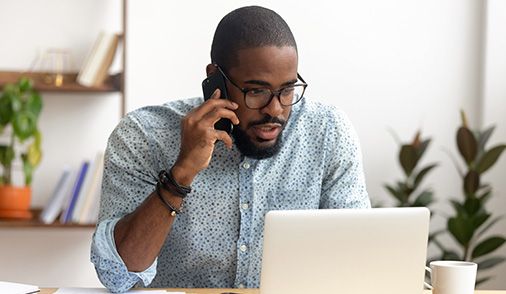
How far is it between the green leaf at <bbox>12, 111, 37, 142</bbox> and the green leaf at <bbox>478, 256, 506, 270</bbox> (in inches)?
70.8

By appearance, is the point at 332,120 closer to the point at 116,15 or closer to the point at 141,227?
the point at 141,227

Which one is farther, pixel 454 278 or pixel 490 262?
pixel 490 262

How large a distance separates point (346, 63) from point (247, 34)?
5.85 ft

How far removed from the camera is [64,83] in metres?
3.94

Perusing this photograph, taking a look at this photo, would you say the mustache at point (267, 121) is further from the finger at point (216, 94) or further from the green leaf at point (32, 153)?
the green leaf at point (32, 153)

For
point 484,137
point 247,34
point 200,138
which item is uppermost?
point 247,34

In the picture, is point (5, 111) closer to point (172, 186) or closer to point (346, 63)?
point (346, 63)

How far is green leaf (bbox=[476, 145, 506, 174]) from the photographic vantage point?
3.73 m

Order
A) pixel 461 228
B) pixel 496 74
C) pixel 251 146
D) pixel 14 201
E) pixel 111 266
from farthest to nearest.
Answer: pixel 496 74 → pixel 14 201 → pixel 461 228 → pixel 251 146 → pixel 111 266

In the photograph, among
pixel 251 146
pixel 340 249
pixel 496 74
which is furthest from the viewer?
pixel 496 74

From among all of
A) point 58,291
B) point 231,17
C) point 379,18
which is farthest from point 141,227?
point 379,18

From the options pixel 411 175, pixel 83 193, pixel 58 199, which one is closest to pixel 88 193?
pixel 83 193

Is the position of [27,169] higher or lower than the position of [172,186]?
lower

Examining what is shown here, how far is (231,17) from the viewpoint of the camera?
2.33m
